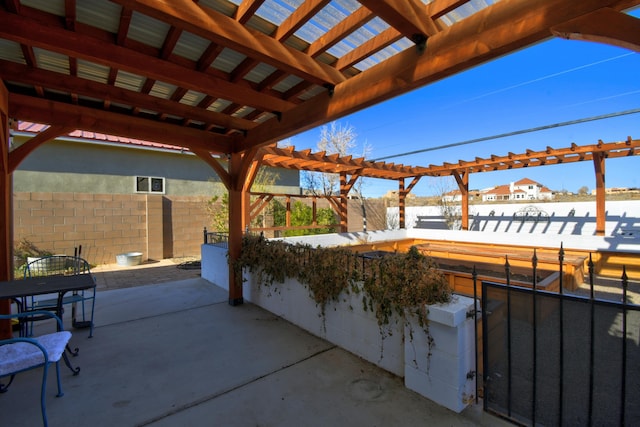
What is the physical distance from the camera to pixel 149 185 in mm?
9117

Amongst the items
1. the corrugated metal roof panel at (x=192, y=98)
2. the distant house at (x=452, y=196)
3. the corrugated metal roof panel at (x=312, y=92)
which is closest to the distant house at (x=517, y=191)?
the distant house at (x=452, y=196)

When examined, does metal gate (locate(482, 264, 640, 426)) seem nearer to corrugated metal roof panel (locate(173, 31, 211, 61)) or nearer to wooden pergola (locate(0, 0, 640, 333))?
wooden pergola (locate(0, 0, 640, 333))

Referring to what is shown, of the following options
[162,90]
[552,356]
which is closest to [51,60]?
[162,90]

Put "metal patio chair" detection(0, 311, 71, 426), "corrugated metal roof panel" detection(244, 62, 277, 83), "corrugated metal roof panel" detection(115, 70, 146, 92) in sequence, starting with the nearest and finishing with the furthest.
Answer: "metal patio chair" detection(0, 311, 71, 426) < "corrugated metal roof panel" detection(244, 62, 277, 83) < "corrugated metal roof panel" detection(115, 70, 146, 92)

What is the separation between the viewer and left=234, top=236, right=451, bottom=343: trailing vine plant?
219cm

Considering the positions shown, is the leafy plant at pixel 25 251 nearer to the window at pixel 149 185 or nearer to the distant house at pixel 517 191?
the window at pixel 149 185

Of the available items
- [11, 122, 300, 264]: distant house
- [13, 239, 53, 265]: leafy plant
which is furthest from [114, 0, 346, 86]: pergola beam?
[13, 239, 53, 265]: leafy plant

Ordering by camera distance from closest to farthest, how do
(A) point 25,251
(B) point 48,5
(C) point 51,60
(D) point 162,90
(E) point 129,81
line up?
(B) point 48,5
(C) point 51,60
(E) point 129,81
(D) point 162,90
(A) point 25,251

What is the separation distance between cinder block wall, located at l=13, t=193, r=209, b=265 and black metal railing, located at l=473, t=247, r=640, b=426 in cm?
891

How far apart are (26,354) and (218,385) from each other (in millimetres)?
1289

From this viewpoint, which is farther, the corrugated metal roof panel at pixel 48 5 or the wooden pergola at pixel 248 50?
the corrugated metal roof panel at pixel 48 5

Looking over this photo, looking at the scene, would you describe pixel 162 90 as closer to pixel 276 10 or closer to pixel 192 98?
pixel 192 98

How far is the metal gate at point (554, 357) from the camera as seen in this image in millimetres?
1751

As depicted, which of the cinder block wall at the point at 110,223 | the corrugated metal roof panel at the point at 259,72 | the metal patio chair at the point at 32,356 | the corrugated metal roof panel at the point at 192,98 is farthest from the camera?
the cinder block wall at the point at 110,223
